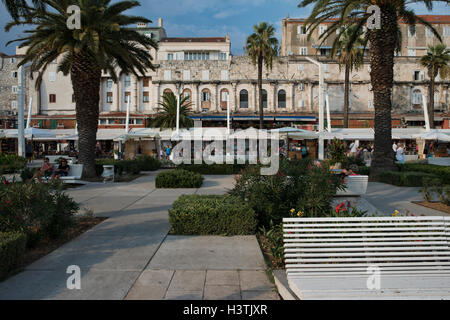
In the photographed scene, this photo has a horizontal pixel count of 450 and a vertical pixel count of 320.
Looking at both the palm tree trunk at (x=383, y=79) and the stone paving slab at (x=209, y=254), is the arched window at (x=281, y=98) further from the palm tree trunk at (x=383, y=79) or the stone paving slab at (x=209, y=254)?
the stone paving slab at (x=209, y=254)

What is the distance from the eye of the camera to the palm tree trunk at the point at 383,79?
14.1m

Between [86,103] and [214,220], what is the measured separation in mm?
10448

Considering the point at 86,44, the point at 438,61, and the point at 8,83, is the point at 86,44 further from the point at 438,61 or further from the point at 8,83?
the point at 8,83

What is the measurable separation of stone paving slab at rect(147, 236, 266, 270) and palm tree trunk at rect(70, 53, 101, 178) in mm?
10084

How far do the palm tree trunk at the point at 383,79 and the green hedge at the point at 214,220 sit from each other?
410 inches

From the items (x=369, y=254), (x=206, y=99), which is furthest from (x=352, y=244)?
(x=206, y=99)

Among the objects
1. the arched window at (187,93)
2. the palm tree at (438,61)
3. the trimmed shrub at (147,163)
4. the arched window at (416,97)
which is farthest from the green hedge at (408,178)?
the arched window at (416,97)

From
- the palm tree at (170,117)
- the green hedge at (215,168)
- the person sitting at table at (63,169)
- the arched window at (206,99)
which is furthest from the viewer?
the arched window at (206,99)

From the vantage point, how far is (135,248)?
5.34 metres

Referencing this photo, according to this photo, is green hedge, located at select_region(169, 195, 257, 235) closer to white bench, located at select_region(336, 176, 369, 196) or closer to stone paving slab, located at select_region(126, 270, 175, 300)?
stone paving slab, located at select_region(126, 270, 175, 300)

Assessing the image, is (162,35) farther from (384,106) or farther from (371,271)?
(371,271)

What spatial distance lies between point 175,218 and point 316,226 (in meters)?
2.93

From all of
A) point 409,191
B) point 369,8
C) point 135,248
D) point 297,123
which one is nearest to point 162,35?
point 297,123

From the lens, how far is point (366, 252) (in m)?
3.84
